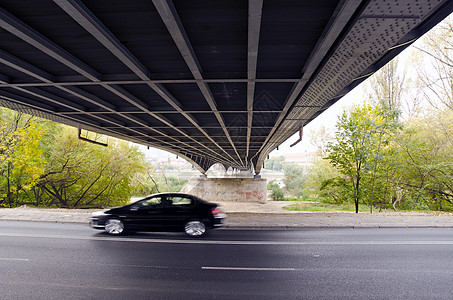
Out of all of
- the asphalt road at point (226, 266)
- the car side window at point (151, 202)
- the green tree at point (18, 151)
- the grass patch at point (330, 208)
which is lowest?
the grass patch at point (330, 208)

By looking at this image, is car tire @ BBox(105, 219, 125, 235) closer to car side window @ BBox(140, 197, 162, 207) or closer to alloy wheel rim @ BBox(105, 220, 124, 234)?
alloy wheel rim @ BBox(105, 220, 124, 234)

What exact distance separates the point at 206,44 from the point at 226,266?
190 inches

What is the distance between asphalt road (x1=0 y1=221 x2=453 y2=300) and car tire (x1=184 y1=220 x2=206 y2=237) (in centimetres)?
30

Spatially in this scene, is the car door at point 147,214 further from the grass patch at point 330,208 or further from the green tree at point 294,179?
the green tree at point 294,179

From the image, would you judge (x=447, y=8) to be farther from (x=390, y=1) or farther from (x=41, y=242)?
(x=41, y=242)

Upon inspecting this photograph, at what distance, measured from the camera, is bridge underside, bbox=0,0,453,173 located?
12.4ft

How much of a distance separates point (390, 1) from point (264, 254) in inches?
224

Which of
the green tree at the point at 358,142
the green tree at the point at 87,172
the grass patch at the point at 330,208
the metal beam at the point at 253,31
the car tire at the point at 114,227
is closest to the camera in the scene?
the metal beam at the point at 253,31

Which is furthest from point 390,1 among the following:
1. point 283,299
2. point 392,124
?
point 392,124

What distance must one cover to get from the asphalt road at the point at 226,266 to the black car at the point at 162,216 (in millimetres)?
356

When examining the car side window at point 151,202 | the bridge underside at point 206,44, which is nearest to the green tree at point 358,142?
the bridge underside at point 206,44

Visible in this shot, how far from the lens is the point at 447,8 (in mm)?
3766

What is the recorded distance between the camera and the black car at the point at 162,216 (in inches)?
313

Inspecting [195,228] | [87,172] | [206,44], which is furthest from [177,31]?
[87,172]
